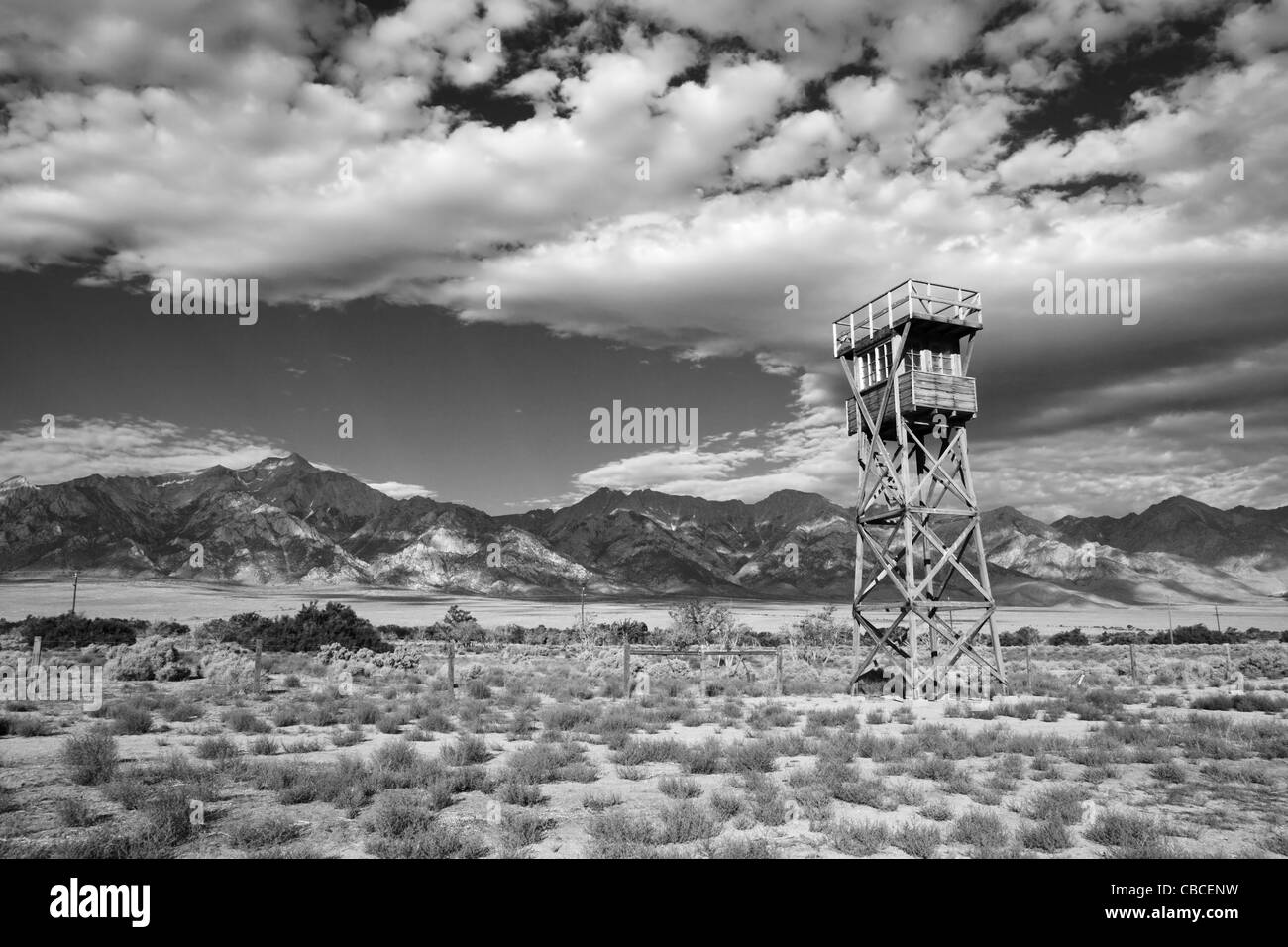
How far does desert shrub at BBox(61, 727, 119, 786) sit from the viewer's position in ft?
37.5

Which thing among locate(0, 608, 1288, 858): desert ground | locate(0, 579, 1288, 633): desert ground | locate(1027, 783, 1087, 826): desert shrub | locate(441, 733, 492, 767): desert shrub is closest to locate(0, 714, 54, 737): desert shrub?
locate(0, 608, 1288, 858): desert ground

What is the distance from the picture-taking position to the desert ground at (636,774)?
861 cm

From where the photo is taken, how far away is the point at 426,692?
2438 centimetres

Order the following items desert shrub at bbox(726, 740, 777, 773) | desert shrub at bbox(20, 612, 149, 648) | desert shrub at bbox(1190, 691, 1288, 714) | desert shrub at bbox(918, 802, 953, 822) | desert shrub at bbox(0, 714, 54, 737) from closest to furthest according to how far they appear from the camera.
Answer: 1. desert shrub at bbox(918, 802, 953, 822)
2. desert shrub at bbox(726, 740, 777, 773)
3. desert shrub at bbox(0, 714, 54, 737)
4. desert shrub at bbox(1190, 691, 1288, 714)
5. desert shrub at bbox(20, 612, 149, 648)

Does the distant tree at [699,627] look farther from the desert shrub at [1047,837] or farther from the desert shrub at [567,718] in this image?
the desert shrub at [1047,837]

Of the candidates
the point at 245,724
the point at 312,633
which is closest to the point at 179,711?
the point at 245,724

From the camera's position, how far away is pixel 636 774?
12555 mm

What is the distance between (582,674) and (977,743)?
1922cm

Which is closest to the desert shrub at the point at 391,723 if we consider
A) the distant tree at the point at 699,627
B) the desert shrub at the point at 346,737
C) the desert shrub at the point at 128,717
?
the desert shrub at the point at 346,737

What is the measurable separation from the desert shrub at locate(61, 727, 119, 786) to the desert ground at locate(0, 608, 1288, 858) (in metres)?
0.05

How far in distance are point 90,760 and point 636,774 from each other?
845 centimetres

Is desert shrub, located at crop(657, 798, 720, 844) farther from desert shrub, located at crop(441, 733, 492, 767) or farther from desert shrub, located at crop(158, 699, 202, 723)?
desert shrub, located at crop(158, 699, 202, 723)

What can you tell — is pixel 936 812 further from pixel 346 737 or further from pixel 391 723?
pixel 391 723
